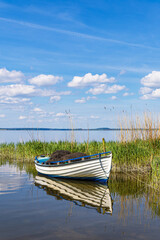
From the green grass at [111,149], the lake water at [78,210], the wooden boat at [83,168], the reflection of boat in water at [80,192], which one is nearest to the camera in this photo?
the lake water at [78,210]

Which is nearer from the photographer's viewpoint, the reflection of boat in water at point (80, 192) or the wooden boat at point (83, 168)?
the reflection of boat in water at point (80, 192)

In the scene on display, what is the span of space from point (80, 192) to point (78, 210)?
2731mm

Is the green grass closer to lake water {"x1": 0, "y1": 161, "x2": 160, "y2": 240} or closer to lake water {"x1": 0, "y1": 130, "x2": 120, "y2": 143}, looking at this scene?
lake water {"x1": 0, "y1": 130, "x2": 120, "y2": 143}

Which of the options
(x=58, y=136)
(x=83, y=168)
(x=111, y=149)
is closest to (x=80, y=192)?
(x=83, y=168)

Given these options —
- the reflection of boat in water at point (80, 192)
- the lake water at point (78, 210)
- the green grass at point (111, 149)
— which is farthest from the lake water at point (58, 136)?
the lake water at point (78, 210)

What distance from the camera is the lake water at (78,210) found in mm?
6949

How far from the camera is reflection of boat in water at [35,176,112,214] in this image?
978 cm

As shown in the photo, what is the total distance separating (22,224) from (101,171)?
254 inches

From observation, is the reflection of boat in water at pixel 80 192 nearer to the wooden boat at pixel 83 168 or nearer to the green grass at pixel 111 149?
the wooden boat at pixel 83 168

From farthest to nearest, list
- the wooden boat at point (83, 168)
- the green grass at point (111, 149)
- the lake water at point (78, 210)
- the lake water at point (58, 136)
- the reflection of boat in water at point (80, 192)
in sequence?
the lake water at point (58, 136) → the green grass at point (111, 149) → the wooden boat at point (83, 168) → the reflection of boat in water at point (80, 192) → the lake water at point (78, 210)

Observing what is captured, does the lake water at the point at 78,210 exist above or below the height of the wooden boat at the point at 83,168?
below

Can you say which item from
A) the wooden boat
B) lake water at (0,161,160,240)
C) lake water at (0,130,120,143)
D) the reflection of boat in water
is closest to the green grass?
lake water at (0,130,120,143)

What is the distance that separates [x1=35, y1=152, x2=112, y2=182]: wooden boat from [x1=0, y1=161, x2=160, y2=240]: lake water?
1.50 ft

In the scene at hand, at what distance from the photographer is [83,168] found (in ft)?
44.9
